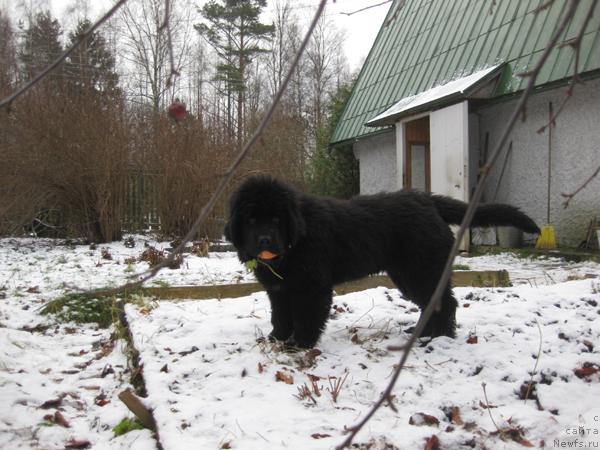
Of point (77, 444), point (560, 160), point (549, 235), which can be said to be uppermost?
point (560, 160)

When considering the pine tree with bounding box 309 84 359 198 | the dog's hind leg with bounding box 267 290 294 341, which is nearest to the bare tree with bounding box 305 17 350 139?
the pine tree with bounding box 309 84 359 198

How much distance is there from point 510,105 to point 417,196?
634 cm

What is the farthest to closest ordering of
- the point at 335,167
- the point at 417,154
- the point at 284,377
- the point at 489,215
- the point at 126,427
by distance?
the point at 335,167 < the point at 417,154 < the point at 489,215 < the point at 284,377 < the point at 126,427

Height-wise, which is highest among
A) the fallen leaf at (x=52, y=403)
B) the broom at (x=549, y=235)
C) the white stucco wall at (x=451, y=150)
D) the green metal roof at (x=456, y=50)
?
the green metal roof at (x=456, y=50)

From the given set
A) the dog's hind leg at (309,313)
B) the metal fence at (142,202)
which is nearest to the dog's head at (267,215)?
the dog's hind leg at (309,313)

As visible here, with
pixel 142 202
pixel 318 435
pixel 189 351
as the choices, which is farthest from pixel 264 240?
pixel 142 202

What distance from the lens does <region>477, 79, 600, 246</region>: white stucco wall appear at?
774 cm

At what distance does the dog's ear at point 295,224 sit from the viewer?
11.4 ft

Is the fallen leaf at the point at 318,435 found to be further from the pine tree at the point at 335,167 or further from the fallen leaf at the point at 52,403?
the pine tree at the point at 335,167

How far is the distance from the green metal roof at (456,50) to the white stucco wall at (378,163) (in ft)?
2.12

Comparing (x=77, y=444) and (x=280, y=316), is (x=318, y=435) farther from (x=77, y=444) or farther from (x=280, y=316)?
(x=280, y=316)

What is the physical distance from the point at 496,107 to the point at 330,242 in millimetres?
7418

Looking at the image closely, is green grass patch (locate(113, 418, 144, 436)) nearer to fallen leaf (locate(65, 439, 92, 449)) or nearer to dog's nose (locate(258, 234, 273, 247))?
fallen leaf (locate(65, 439, 92, 449))

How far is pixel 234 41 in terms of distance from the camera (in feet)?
22.9
